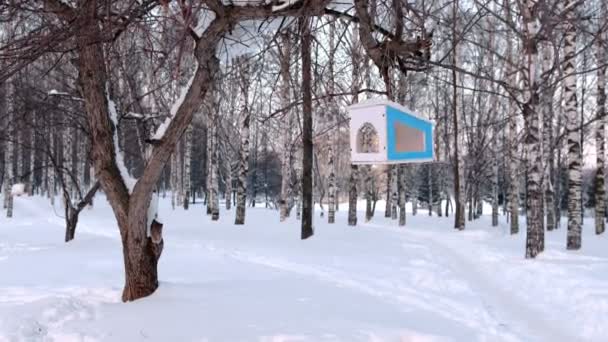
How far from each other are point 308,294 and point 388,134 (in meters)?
2.35

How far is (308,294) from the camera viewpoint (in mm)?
4930

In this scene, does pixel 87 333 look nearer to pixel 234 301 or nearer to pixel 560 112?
pixel 234 301

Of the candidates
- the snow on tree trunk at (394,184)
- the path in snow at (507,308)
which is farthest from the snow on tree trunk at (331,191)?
the path in snow at (507,308)

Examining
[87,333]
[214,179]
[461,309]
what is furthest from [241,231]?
[87,333]

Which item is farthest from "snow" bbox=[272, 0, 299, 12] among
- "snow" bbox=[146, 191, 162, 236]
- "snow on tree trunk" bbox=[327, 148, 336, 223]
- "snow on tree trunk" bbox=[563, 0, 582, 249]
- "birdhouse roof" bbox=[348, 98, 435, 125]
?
"snow on tree trunk" bbox=[327, 148, 336, 223]

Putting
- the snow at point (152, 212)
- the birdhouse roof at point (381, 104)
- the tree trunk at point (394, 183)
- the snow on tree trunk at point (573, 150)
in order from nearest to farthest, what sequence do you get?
the birdhouse roof at point (381, 104), the snow at point (152, 212), the snow on tree trunk at point (573, 150), the tree trunk at point (394, 183)

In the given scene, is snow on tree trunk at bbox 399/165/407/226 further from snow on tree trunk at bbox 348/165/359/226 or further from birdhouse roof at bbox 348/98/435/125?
birdhouse roof at bbox 348/98/435/125

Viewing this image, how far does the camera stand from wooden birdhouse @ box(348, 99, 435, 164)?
129 inches

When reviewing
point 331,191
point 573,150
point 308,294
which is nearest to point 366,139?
point 308,294

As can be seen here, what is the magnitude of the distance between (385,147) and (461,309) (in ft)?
9.36

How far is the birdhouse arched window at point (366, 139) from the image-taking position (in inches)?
138

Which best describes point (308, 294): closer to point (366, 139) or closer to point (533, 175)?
point (366, 139)

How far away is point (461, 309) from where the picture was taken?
204 inches

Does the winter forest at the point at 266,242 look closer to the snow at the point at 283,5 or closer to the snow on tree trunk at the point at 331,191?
the snow at the point at 283,5
